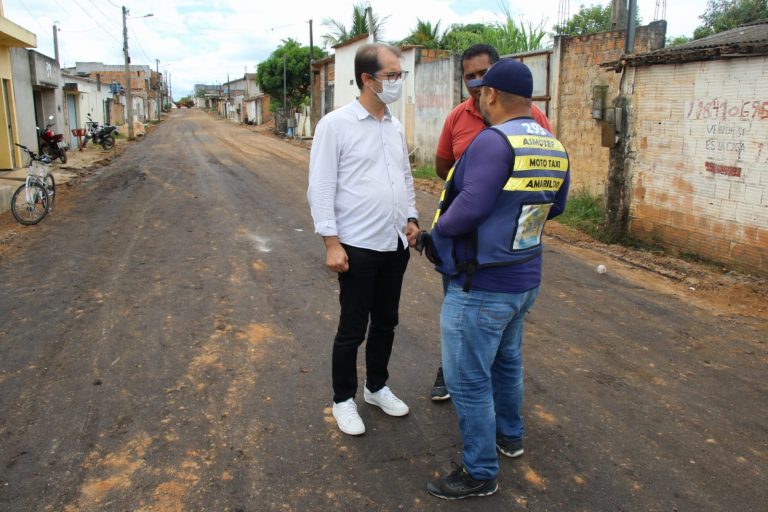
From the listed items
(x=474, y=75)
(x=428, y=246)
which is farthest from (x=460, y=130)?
(x=428, y=246)

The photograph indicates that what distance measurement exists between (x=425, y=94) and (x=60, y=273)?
12642 mm

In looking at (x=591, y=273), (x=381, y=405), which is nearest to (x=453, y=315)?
(x=381, y=405)

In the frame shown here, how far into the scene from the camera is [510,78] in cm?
248

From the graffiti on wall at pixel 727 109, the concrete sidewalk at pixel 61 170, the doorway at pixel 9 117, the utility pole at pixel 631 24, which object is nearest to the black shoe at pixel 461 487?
the graffiti on wall at pixel 727 109

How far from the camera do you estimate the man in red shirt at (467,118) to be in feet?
11.0

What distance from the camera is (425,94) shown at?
56.1 feet

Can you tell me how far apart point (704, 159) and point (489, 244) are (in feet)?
17.9

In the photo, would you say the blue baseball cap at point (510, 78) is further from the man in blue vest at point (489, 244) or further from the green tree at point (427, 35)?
the green tree at point (427, 35)

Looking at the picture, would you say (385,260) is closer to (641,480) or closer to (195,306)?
(641,480)

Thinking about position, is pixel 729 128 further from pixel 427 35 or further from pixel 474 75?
pixel 427 35

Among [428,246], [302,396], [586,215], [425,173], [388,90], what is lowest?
[302,396]

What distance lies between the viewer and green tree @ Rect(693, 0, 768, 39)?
20.8 m

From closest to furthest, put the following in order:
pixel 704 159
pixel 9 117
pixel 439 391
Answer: pixel 439 391 → pixel 704 159 → pixel 9 117

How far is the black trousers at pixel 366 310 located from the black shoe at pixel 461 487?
79 centimetres
